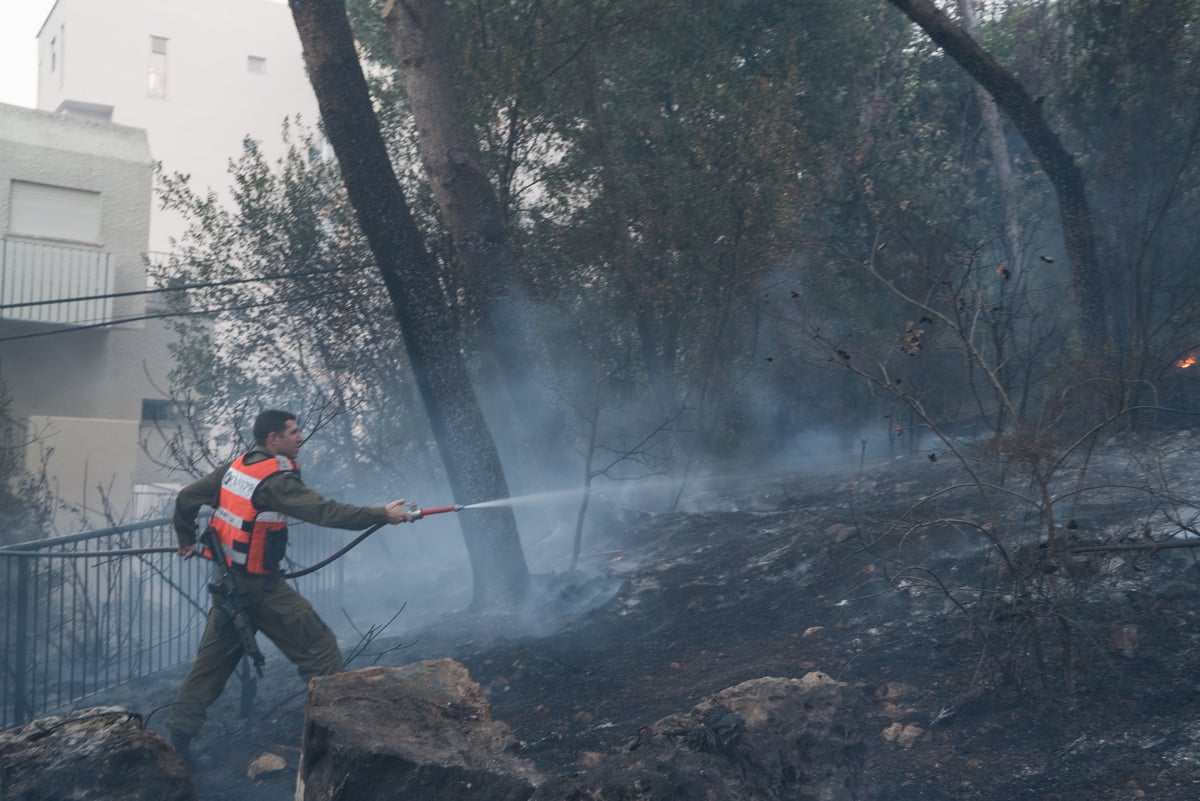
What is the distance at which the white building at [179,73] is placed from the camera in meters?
33.3

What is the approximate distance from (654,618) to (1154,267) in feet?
21.0

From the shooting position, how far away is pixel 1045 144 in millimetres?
10117

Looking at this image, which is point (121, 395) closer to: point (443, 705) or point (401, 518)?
point (401, 518)

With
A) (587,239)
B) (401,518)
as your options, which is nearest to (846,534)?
(401,518)

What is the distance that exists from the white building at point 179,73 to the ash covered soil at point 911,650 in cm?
2804

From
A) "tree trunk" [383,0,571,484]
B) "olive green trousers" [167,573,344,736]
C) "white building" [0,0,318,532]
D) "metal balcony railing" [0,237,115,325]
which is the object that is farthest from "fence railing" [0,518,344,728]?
"metal balcony railing" [0,237,115,325]

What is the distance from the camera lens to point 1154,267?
10266 mm

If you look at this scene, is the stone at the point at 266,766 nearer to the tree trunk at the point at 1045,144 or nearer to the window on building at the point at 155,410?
the tree trunk at the point at 1045,144

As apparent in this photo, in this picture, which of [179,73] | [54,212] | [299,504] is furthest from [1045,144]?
[179,73]

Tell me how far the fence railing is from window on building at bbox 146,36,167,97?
29213 millimetres

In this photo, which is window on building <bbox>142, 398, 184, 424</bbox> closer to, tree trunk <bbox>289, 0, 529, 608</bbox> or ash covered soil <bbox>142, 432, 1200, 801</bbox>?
ash covered soil <bbox>142, 432, 1200, 801</bbox>

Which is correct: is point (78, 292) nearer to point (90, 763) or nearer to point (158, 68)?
point (90, 763)

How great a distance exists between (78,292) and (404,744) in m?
15.4

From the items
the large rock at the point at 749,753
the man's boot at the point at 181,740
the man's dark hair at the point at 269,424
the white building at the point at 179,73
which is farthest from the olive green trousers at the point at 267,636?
the white building at the point at 179,73
